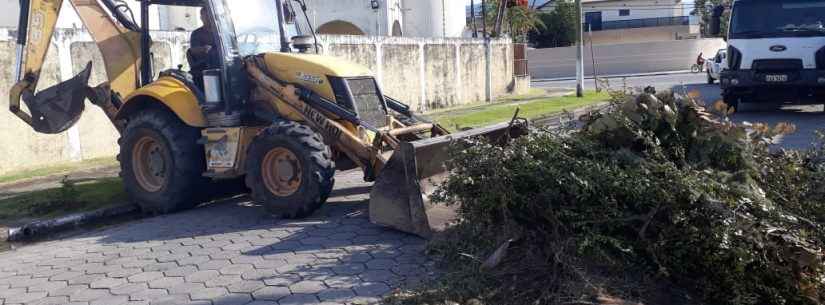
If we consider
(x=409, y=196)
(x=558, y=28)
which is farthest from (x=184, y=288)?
(x=558, y=28)

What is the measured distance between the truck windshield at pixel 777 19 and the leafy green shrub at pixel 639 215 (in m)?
9.64

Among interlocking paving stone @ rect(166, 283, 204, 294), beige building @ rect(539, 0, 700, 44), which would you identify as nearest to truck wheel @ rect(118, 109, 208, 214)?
interlocking paving stone @ rect(166, 283, 204, 294)

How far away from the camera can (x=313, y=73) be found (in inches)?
312

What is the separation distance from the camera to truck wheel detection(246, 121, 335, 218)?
23.5 ft

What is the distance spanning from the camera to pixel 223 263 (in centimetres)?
629

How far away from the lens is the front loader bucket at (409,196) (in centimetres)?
664

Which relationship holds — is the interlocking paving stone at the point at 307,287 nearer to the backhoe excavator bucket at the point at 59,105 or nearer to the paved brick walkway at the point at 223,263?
the paved brick walkway at the point at 223,263

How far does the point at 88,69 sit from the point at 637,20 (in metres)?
64.8

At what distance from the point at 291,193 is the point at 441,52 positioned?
15575mm

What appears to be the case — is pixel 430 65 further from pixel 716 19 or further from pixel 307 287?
pixel 307 287

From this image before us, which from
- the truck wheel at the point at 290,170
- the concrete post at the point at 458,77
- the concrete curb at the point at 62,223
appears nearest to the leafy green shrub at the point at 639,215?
the truck wheel at the point at 290,170

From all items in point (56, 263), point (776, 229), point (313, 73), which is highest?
point (313, 73)

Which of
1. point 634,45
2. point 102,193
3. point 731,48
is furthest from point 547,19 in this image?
point 102,193

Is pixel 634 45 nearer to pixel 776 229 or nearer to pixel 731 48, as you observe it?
pixel 731 48
